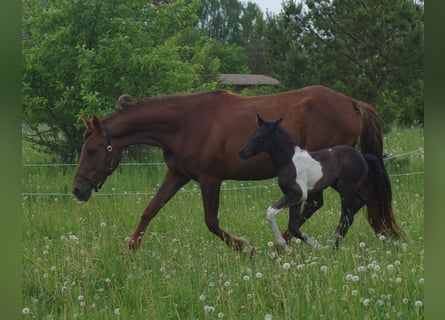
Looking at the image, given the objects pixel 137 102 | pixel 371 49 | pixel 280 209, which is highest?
pixel 371 49

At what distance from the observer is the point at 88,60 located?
8.88m

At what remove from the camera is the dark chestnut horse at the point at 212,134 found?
514 centimetres

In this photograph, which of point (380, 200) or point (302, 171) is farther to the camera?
point (380, 200)

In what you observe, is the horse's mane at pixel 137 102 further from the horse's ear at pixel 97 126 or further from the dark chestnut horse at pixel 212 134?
the horse's ear at pixel 97 126

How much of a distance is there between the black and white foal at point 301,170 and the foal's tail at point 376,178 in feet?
0.85

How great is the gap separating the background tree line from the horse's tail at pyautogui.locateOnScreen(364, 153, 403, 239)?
4.58 meters

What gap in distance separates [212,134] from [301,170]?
92 cm

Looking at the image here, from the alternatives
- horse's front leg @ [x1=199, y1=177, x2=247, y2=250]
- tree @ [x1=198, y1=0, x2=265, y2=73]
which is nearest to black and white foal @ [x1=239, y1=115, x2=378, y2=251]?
horse's front leg @ [x1=199, y1=177, x2=247, y2=250]

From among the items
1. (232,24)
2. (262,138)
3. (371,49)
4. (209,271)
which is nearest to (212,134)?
(262,138)

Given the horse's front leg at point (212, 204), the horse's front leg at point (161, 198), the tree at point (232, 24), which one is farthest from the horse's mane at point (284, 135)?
the tree at point (232, 24)

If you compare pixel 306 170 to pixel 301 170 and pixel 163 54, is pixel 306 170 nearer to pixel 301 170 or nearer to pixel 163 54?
pixel 301 170

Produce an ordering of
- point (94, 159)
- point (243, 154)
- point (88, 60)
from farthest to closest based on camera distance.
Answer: point (88, 60), point (94, 159), point (243, 154)

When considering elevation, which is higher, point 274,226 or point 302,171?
point 302,171

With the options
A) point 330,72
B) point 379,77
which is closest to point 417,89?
point 379,77
